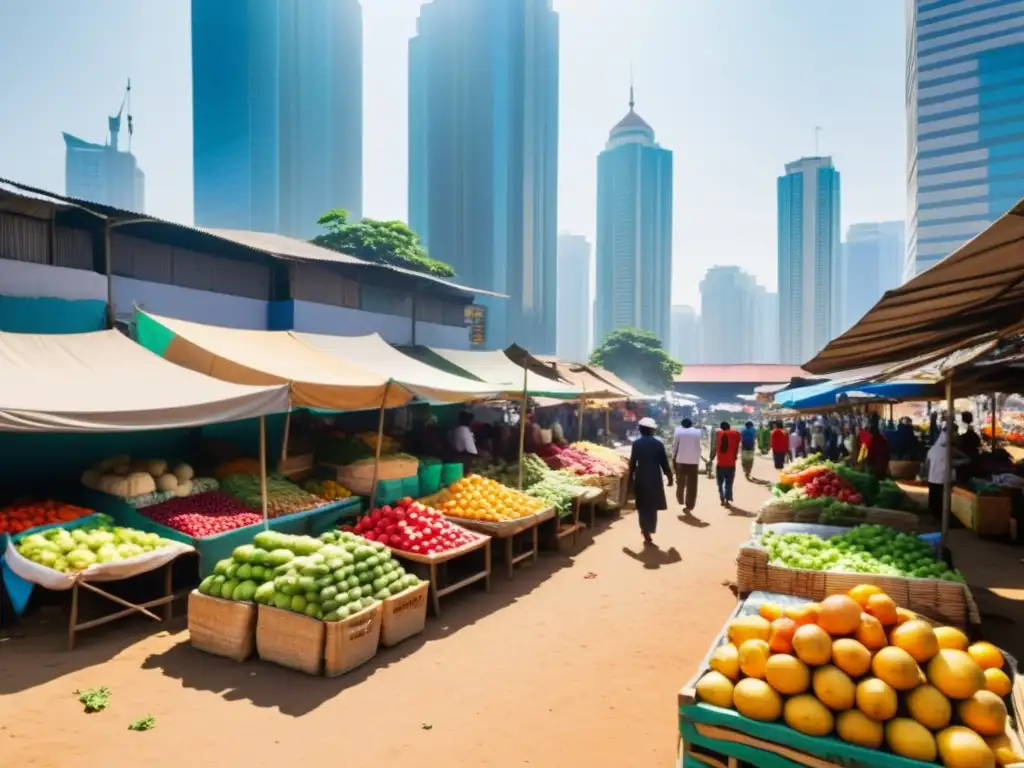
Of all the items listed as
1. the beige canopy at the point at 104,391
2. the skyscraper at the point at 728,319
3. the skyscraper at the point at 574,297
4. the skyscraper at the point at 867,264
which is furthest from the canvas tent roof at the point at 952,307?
the skyscraper at the point at 867,264

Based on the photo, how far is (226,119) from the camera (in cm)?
8531

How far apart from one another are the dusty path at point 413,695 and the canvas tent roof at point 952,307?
128 inches

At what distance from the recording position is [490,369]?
1387 cm

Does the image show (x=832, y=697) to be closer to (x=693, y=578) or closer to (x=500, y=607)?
(x=500, y=607)

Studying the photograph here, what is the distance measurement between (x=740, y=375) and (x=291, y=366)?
1853 inches

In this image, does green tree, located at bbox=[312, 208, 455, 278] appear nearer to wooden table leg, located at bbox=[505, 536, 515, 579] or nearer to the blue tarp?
the blue tarp

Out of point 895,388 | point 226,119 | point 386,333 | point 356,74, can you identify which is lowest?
point 895,388

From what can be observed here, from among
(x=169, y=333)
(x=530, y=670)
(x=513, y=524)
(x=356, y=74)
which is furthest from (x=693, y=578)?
(x=356, y=74)

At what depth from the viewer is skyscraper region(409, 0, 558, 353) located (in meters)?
95.2

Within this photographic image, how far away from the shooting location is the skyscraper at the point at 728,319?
166625 mm

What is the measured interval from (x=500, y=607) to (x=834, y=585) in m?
3.19

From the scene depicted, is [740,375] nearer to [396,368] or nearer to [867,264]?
[396,368]

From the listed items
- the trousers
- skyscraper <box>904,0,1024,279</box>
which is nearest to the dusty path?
the trousers

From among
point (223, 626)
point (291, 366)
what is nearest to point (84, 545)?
point (223, 626)
